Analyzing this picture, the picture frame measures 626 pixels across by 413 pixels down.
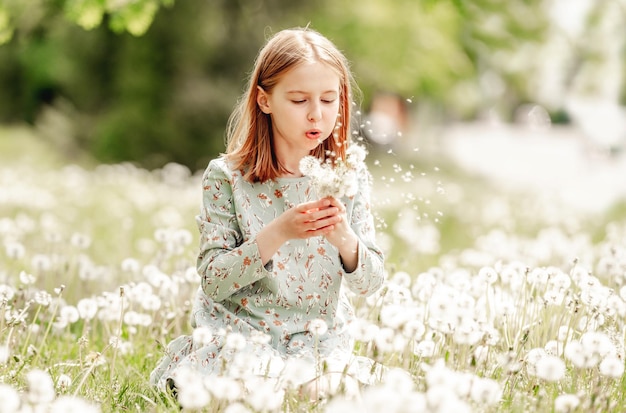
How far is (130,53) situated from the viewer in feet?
53.6

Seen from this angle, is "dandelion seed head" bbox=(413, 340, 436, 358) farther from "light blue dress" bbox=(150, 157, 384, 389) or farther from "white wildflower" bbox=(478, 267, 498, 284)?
"white wildflower" bbox=(478, 267, 498, 284)

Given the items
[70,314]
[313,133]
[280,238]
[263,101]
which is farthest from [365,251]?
[70,314]

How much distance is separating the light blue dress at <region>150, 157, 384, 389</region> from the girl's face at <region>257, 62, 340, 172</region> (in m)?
0.25

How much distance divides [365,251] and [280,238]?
1.20 ft

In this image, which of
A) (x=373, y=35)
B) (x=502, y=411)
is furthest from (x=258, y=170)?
(x=373, y=35)

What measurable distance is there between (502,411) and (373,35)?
15.7 metres

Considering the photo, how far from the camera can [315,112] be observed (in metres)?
3.16

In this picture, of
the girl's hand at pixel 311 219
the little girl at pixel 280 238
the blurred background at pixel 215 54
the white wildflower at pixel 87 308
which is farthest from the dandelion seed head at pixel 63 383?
the blurred background at pixel 215 54

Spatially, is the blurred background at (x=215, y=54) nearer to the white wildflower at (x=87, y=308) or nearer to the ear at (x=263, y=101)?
the ear at (x=263, y=101)

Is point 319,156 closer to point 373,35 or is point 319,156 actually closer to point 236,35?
point 236,35

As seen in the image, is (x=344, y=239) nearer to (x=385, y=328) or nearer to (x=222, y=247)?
(x=385, y=328)

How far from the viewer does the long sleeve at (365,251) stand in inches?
127

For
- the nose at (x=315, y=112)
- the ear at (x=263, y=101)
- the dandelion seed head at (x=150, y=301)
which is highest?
the ear at (x=263, y=101)

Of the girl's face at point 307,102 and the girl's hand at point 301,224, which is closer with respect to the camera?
the girl's hand at point 301,224
